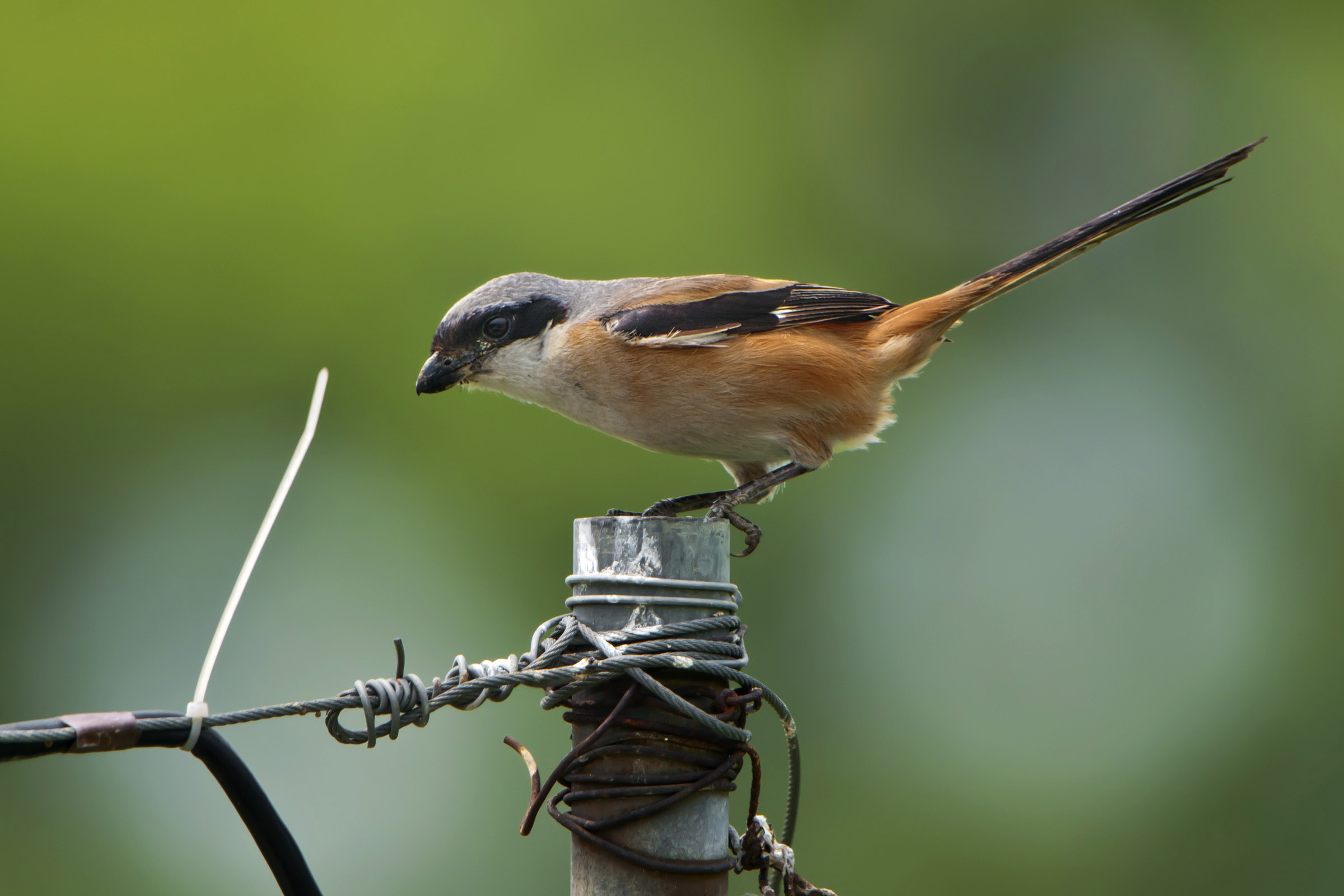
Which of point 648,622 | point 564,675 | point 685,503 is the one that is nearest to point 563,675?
point 564,675

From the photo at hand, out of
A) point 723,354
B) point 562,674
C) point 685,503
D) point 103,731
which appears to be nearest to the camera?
point 103,731

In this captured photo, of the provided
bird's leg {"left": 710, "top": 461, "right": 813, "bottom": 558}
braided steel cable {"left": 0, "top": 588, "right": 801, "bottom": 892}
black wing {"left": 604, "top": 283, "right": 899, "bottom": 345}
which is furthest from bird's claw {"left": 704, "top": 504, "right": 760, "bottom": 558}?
braided steel cable {"left": 0, "top": 588, "right": 801, "bottom": 892}

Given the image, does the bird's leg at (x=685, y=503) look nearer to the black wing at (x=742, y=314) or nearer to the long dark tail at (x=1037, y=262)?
the black wing at (x=742, y=314)

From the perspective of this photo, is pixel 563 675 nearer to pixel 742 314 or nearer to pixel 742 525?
pixel 742 525

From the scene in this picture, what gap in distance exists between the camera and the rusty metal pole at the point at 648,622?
171cm

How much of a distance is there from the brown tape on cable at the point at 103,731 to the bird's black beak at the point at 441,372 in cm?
200

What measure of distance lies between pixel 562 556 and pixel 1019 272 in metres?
4.27

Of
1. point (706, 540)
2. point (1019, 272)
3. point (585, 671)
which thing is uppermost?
point (1019, 272)

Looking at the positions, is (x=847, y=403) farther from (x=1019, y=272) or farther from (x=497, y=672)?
(x=497, y=672)

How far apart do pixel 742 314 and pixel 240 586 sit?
208cm

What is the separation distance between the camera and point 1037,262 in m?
3.26

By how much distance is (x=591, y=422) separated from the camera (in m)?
3.21

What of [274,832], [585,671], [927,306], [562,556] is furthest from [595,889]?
[562,556]

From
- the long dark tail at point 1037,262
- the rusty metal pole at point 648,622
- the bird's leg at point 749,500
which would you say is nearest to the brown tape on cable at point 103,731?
the rusty metal pole at point 648,622
